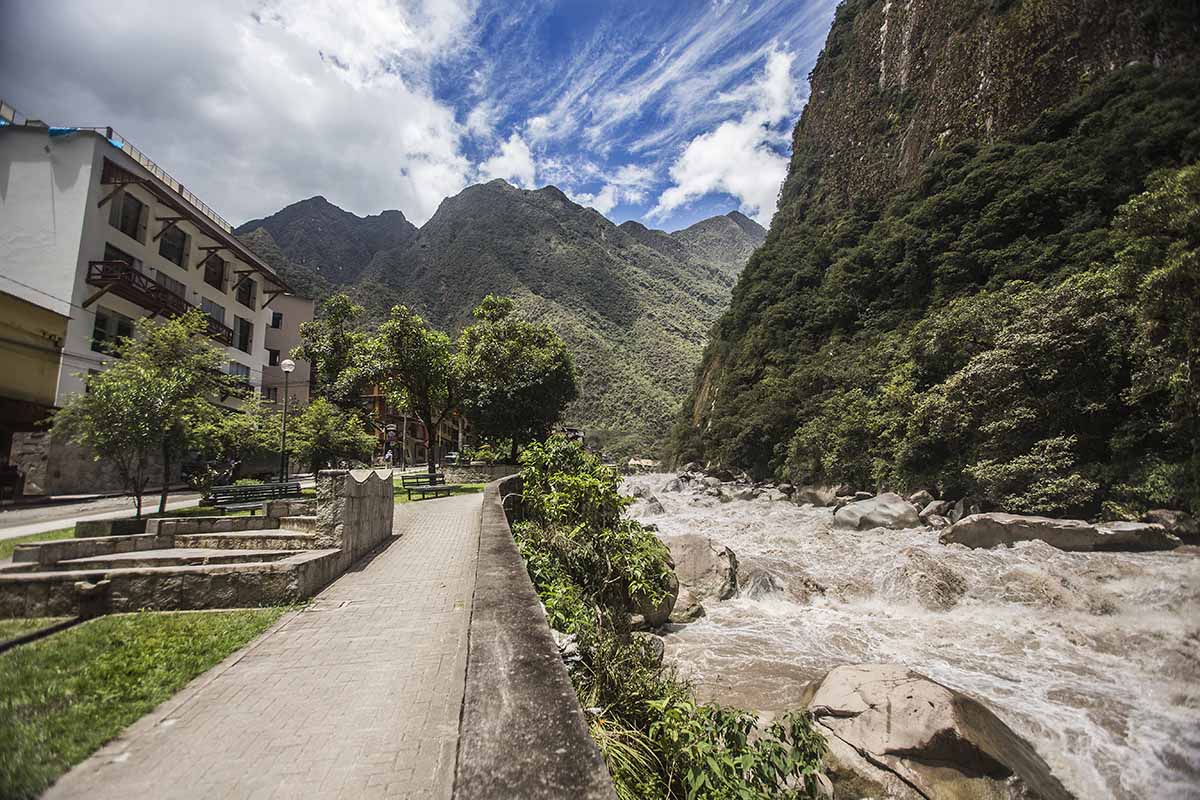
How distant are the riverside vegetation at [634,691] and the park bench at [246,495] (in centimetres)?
750

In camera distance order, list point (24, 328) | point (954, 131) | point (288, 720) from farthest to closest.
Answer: point (954, 131)
point (24, 328)
point (288, 720)

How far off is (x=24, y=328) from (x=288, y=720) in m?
17.8

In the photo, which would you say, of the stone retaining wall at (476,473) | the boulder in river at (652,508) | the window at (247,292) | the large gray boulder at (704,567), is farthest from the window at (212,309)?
the large gray boulder at (704,567)

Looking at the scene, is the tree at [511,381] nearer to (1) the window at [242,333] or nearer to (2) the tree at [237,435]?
(2) the tree at [237,435]

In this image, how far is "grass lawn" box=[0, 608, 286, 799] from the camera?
2.64 m

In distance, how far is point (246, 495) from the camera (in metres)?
11.8

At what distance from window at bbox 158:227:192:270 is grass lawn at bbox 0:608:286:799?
2586 cm

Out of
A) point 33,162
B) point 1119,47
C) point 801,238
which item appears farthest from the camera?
point 801,238

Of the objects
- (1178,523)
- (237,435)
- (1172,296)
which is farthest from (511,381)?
(1178,523)

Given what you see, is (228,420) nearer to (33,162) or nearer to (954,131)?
(33,162)

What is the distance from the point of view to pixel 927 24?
149 feet

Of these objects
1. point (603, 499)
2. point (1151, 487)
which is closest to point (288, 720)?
point (603, 499)

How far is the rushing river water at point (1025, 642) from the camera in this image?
17.2 ft

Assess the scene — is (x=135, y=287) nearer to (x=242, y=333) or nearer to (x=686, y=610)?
(x=242, y=333)
